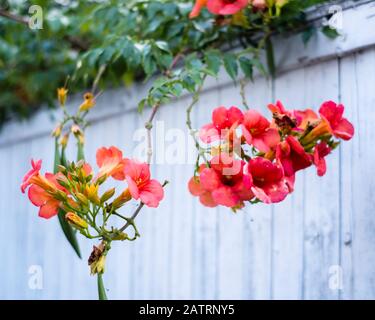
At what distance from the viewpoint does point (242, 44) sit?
1.93 metres

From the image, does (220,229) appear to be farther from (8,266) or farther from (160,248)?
(8,266)

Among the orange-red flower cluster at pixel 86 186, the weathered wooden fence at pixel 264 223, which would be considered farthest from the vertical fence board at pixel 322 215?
the orange-red flower cluster at pixel 86 186

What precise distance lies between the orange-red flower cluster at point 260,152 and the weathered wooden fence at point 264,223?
0.29 meters

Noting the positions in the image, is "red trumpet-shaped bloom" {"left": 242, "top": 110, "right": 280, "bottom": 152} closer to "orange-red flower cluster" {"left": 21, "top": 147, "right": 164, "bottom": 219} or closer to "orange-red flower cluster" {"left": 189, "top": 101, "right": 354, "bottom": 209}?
"orange-red flower cluster" {"left": 189, "top": 101, "right": 354, "bottom": 209}

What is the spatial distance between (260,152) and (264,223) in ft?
1.93

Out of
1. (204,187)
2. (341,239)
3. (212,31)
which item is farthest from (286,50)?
(204,187)

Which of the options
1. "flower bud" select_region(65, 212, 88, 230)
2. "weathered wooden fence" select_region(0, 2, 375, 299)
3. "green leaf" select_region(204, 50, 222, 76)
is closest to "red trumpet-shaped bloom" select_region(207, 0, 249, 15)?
"green leaf" select_region(204, 50, 222, 76)

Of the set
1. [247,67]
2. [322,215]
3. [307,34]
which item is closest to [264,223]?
[322,215]

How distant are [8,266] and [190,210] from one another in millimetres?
1304

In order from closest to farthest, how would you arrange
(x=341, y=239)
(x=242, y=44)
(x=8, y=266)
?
(x=341, y=239) → (x=242, y=44) → (x=8, y=266)

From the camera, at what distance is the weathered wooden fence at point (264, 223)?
158 cm

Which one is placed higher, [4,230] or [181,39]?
[181,39]

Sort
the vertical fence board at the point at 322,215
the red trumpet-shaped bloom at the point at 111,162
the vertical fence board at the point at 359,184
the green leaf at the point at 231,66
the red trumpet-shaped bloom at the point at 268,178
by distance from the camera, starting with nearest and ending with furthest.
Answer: the red trumpet-shaped bloom at the point at 268,178 → the red trumpet-shaped bloom at the point at 111,162 → the vertical fence board at the point at 359,184 → the vertical fence board at the point at 322,215 → the green leaf at the point at 231,66

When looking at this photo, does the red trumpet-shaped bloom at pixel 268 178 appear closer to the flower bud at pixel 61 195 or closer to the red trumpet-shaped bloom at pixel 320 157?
the red trumpet-shaped bloom at pixel 320 157
